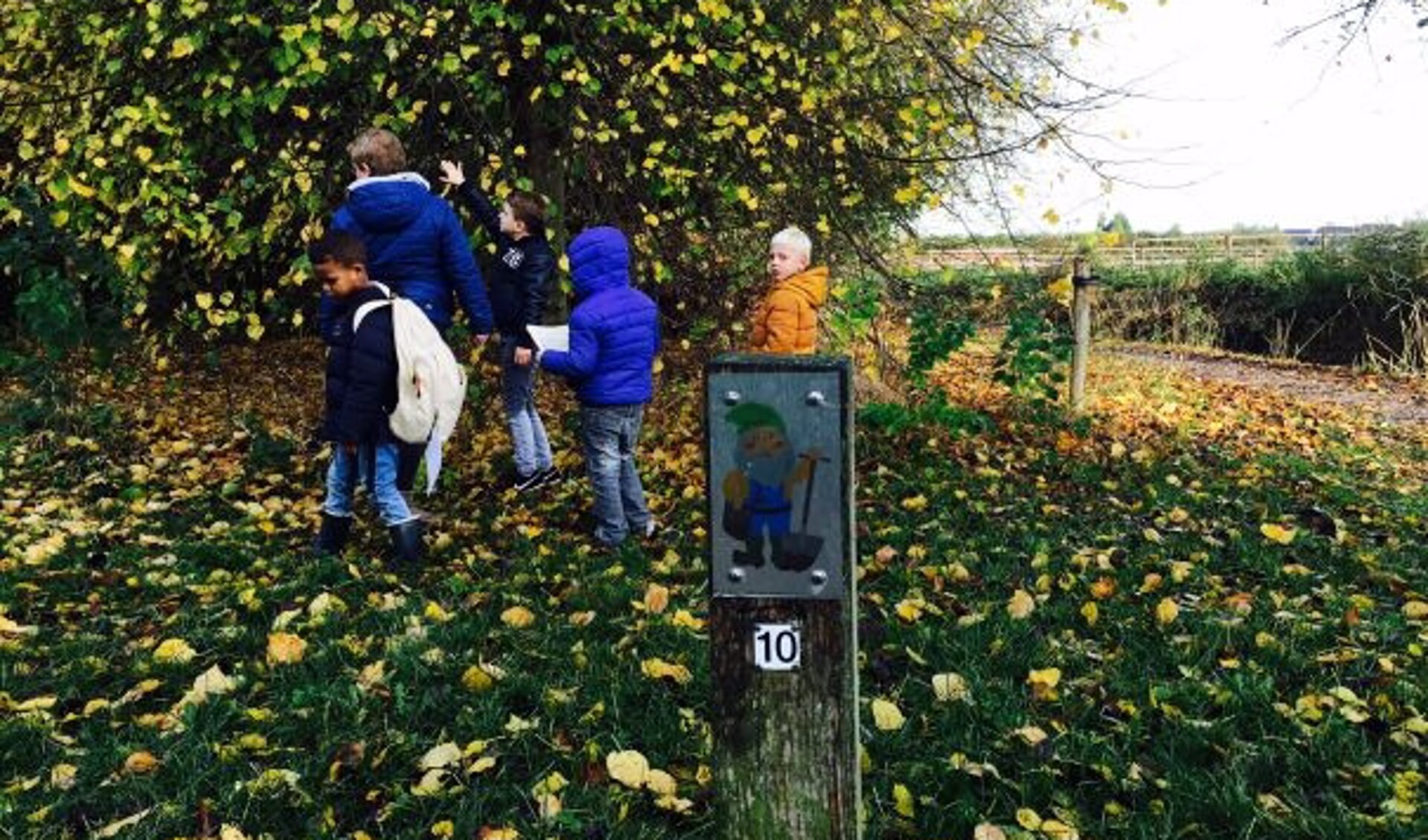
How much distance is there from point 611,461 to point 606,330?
0.62 meters

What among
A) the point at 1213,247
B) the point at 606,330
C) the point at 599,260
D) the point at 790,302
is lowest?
the point at 606,330

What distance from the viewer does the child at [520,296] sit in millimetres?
5527

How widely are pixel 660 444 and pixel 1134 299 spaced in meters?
13.3

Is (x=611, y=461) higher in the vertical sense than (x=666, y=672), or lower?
higher

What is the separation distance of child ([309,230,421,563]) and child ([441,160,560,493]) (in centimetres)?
104

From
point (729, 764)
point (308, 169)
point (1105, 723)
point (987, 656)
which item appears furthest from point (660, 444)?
point (729, 764)

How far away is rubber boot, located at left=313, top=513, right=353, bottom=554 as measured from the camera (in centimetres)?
473

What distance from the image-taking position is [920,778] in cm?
267

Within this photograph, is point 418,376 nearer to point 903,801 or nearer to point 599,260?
point 599,260

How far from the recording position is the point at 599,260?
4.57m

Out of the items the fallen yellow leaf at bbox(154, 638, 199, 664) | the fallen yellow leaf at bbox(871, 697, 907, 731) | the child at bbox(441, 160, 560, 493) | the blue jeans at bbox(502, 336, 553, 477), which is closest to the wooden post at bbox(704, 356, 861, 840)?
the fallen yellow leaf at bbox(871, 697, 907, 731)

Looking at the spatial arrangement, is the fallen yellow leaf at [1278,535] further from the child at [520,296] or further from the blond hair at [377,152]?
the blond hair at [377,152]

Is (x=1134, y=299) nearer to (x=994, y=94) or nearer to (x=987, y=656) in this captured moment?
(x=994, y=94)

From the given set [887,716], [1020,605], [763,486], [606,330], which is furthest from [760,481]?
[606,330]
